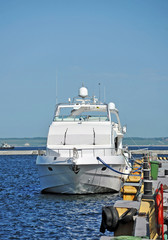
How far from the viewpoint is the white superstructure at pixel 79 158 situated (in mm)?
20344

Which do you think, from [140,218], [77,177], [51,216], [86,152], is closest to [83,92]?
[86,152]

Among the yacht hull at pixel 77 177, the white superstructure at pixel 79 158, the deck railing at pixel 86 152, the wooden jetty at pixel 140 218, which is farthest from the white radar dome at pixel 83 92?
the wooden jetty at pixel 140 218

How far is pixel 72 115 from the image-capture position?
25312mm

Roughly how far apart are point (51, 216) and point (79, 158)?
409 centimetres

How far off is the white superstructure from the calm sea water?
2.10ft

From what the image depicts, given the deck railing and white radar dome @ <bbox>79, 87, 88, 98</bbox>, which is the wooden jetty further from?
white radar dome @ <bbox>79, 87, 88, 98</bbox>

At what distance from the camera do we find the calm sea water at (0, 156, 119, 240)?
45.6ft

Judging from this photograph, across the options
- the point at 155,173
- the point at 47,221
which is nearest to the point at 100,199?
the point at 155,173

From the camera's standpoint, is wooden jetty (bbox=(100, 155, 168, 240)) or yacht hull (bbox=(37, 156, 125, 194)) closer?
wooden jetty (bbox=(100, 155, 168, 240))

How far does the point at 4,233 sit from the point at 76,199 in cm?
672

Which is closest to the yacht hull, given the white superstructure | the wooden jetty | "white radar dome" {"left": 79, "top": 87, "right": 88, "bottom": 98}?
the white superstructure

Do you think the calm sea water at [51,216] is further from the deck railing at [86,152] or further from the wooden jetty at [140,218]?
the wooden jetty at [140,218]

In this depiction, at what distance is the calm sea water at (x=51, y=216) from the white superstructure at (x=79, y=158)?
Result: 0.64 meters

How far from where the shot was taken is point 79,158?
2028cm
